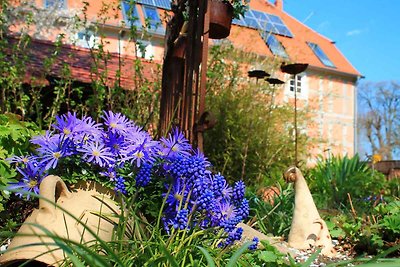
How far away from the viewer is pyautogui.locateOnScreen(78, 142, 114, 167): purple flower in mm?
1979

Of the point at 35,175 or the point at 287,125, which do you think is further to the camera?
the point at 287,125

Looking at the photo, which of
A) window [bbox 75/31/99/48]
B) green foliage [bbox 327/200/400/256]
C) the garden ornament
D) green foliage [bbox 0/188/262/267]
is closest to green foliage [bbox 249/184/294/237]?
the garden ornament

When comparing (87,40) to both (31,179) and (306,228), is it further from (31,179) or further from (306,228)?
(31,179)

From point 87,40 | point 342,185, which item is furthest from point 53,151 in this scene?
point 87,40

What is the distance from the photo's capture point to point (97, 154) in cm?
199

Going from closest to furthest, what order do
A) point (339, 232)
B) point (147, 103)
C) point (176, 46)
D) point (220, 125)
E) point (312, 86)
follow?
1. point (339, 232)
2. point (176, 46)
3. point (147, 103)
4. point (220, 125)
5. point (312, 86)

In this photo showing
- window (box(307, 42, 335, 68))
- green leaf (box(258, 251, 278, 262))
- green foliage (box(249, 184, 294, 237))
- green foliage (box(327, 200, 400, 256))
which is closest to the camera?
green leaf (box(258, 251, 278, 262))

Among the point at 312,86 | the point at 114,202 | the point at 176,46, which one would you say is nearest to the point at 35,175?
the point at 114,202

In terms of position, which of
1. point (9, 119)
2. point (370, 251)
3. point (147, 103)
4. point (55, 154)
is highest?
point (147, 103)

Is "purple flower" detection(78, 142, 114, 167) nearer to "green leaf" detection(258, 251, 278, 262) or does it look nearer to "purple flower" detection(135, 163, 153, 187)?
"purple flower" detection(135, 163, 153, 187)

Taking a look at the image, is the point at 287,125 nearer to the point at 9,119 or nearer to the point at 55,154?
the point at 9,119

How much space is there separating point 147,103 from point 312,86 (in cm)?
1860

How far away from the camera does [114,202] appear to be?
2.02m

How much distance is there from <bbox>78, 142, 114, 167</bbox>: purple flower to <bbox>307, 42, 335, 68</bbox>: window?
23677 mm
